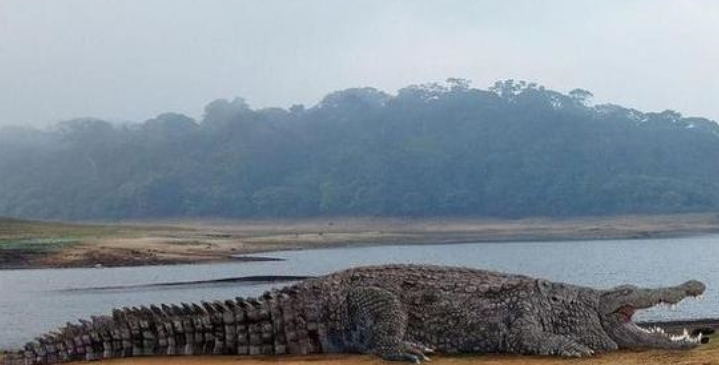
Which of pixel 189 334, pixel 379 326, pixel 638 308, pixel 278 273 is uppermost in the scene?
pixel 638 308

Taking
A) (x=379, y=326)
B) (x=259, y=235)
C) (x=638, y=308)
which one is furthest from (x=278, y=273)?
(x=259, y=235)

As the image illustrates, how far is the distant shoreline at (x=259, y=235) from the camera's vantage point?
63438mm

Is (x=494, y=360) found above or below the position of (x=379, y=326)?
below

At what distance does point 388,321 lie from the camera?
40.9ft

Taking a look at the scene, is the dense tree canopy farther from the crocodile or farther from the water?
the crocodile

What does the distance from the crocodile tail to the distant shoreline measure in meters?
48.7

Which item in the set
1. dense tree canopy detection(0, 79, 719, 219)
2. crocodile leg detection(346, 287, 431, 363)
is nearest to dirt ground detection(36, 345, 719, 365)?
crocodile leg detection(346, 287, 431, 363)

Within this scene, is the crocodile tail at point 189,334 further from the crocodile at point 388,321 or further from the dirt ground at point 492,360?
the dirt ground at point 492,360

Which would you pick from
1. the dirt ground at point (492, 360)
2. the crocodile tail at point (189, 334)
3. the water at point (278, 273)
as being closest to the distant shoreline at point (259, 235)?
the water at point (278, 273)

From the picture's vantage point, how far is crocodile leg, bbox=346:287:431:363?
12.2m

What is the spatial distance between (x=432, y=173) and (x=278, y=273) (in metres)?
116

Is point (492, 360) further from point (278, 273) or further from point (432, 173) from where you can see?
point (432, 173)

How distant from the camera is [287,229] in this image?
445 ft

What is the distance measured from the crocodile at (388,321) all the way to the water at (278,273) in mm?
8735
